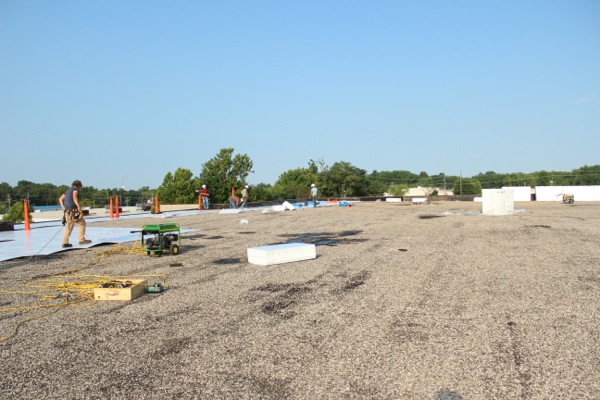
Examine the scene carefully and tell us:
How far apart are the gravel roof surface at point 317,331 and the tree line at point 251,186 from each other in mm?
31932

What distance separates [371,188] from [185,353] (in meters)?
68.3

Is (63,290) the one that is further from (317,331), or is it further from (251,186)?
(251,186)

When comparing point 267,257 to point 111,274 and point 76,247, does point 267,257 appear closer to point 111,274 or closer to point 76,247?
point 111,274

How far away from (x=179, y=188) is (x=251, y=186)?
6.71 meters

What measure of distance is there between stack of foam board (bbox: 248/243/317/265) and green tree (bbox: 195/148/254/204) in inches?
1299

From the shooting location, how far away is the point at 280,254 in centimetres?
936

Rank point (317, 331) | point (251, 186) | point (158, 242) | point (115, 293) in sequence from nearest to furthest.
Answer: point (317, 331) < point (115, 293) < point (158, 242) < point (251, 186)

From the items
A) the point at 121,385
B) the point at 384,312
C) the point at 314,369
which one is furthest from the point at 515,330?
the point at 121,385

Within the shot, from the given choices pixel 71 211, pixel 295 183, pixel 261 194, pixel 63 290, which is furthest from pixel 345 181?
pixel 63 290

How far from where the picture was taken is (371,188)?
71500 mm

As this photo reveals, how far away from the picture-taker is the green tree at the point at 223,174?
1697 inches

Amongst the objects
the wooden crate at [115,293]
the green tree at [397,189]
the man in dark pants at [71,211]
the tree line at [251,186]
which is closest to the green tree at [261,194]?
the tree line at [251,186]

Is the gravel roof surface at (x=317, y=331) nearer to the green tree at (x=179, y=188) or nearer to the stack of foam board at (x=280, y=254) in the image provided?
the stack of foam board at (x=280, y=254)

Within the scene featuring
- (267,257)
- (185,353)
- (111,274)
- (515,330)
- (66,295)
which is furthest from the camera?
(267,257)
